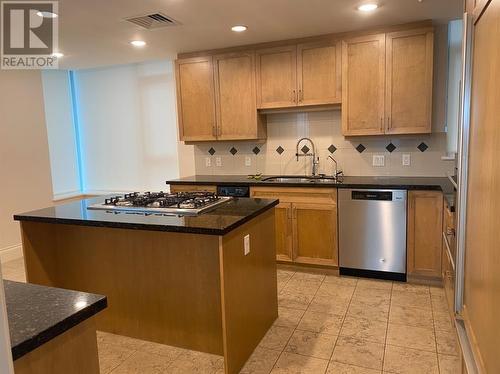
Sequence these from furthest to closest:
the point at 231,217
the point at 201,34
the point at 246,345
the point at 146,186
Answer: the point at 146,186 → the point at 201,34 → the point at 246,345 → the point at 231,217

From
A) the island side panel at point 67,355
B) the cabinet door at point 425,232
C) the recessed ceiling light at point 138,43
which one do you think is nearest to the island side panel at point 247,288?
the island side panel at point 67,355

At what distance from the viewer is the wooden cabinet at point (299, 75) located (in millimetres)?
3822

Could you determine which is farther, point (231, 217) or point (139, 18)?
point (139, 18)

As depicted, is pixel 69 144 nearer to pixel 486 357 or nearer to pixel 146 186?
pixel 146 186

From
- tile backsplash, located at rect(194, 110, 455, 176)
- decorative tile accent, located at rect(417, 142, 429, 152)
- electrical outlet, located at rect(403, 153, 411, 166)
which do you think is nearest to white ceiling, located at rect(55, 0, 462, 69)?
tile backsplash, located at rect(194, 110, 455, 176)

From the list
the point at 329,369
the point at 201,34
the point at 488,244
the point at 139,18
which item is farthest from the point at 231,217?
the point at 201,34

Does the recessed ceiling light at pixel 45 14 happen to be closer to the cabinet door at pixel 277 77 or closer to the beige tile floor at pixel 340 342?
the cabinet door at pixel 277 77

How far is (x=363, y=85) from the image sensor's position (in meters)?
3.70

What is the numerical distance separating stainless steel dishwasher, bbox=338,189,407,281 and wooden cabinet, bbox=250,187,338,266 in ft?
0.32

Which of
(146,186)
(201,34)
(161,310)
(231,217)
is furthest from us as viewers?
(146,186)

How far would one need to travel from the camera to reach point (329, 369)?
229 cm

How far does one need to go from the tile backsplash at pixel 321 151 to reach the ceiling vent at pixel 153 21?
1.57m

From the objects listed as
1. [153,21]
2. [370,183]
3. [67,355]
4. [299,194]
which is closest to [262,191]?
[299,194]

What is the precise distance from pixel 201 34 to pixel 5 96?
250 centimetres
